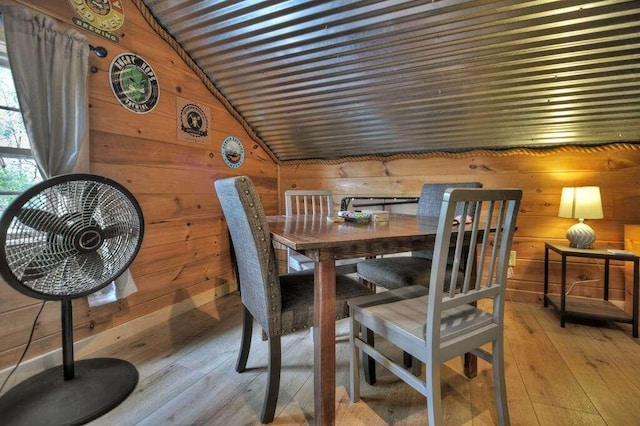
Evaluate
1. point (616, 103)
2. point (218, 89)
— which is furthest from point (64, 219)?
point (616, 103)

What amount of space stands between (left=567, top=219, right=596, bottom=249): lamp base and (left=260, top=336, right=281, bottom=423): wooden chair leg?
2275mm

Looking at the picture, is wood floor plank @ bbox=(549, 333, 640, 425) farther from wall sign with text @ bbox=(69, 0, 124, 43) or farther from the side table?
wall sign with text @ bbox=(69, 0, 124, 43)

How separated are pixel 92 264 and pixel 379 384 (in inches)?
55.8

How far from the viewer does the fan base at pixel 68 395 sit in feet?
3.98

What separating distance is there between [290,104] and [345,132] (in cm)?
57

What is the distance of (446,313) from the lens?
→ 1164mm

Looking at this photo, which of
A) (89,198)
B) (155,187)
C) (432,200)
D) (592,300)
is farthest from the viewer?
(592,300)

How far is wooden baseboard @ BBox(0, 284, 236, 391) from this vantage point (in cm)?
149

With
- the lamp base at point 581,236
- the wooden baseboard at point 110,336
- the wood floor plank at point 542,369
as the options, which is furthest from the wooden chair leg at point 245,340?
the lamp base at point 581,236

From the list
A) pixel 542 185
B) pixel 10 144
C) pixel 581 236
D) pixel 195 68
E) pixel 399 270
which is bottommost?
pixel 399 270

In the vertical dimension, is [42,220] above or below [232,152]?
below

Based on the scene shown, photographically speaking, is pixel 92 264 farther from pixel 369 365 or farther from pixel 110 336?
pixel 369 365

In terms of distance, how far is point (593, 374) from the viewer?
5.01 feet

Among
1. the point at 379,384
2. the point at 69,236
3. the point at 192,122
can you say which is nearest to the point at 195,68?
the point at 192,122
